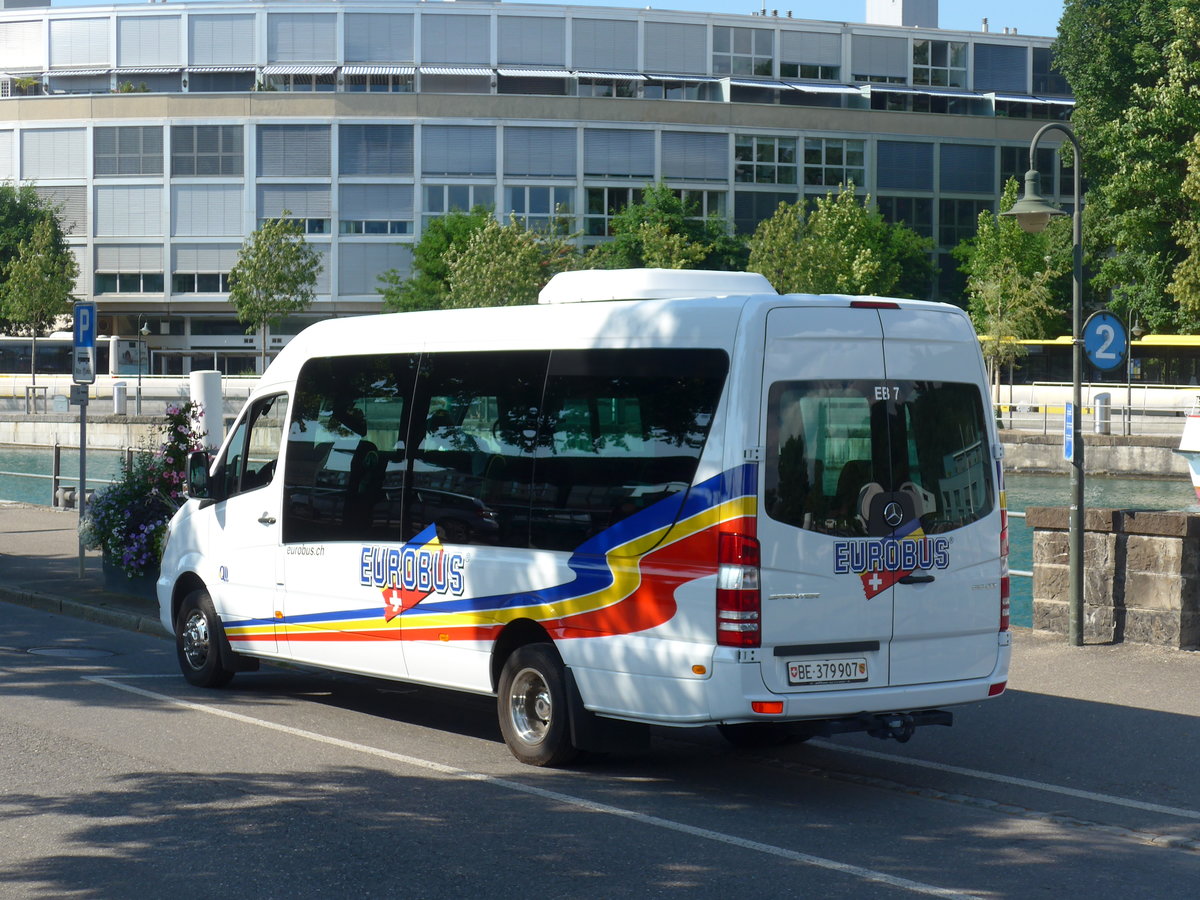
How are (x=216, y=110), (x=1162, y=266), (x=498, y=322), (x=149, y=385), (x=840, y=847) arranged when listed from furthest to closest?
1. (x=216, y=110)
2. (x=149, y=385)
3. (x=1162, y=266)
4. (x=498, y=322)
5. (x=840, y=847)

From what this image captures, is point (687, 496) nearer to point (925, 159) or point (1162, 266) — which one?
point (1162, 266)

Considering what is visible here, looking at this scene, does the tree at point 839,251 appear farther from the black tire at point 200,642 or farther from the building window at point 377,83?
the black tire at point 200,642

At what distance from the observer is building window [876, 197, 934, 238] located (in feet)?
279

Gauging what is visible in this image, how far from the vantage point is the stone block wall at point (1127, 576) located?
1164 cm

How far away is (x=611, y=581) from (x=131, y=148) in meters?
79.8

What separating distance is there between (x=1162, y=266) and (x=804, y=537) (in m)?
52.6

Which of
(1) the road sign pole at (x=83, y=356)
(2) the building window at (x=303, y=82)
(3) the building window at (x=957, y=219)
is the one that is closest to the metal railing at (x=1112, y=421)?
(3) the building window at (x=957, y=219)

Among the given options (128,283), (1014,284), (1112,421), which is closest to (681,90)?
(1014,284)

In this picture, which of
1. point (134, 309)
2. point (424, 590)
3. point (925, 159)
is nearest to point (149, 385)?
point (134, 309)

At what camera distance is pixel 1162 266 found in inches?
2192

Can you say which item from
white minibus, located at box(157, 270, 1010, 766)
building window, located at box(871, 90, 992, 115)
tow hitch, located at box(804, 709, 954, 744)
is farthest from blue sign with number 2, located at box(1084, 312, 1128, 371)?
building window, located at box(871, 90, 992, 115)

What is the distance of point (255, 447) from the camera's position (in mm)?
10352

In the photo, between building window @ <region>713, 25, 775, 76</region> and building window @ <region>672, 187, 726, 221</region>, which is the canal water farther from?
building window @ <region>713, 25, 775, 76</region>

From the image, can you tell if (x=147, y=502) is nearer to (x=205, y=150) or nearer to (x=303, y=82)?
(x=205, y=150)
